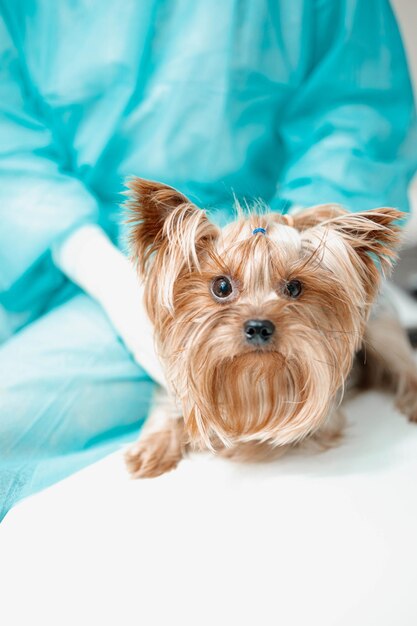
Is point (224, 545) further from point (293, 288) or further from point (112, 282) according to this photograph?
point (112, 282)

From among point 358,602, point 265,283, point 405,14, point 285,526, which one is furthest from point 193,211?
point 405,14

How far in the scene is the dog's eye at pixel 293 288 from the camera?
3.60ft

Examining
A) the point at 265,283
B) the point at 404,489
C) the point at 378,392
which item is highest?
the point at 265,283

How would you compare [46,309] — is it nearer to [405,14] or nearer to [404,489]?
[404,489]

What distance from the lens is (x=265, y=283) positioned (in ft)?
3.53

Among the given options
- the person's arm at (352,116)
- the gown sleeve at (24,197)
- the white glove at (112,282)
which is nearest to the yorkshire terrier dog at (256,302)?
the white glove at (112,282)

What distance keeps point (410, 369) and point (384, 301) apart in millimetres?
192

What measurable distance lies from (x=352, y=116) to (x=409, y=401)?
0.77m

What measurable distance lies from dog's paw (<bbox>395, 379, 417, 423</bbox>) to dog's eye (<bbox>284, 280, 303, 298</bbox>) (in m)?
0.53

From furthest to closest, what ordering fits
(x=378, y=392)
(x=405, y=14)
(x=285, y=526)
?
1. (x=405, y=14)
2. (x=378, y=392)
3. (x=285, y=526)

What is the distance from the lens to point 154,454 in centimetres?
128

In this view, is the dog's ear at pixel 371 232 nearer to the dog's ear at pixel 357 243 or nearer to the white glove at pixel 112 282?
the dog's ear at pixel 357 243

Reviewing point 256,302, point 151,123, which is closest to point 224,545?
point 256,302

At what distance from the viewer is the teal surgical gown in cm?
149
